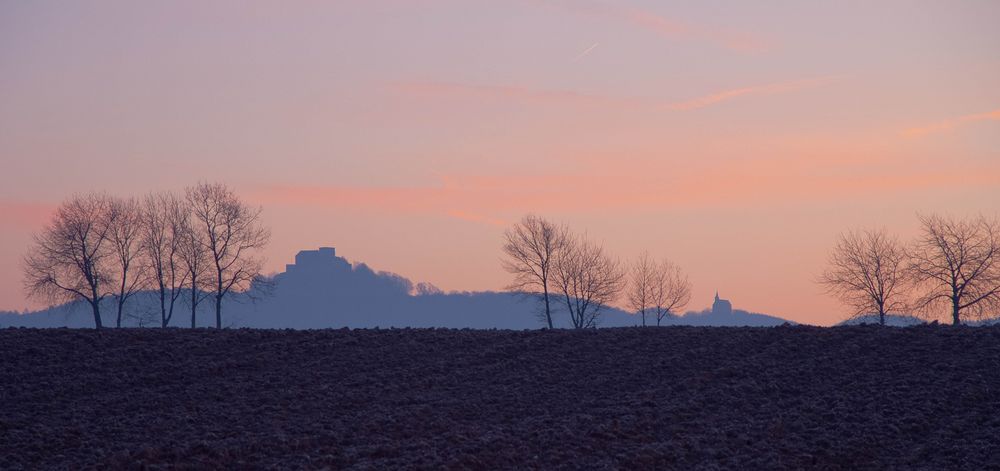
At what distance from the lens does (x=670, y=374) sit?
3225 cm

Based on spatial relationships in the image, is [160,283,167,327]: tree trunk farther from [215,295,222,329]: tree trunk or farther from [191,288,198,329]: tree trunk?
[215,295,222,329]: tree trunk

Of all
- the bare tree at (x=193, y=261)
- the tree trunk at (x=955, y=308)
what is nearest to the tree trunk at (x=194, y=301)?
the bare tree at (x=193, y=261)

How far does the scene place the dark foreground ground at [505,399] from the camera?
24.7m

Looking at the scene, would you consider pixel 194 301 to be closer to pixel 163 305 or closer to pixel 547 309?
pixel 163 305

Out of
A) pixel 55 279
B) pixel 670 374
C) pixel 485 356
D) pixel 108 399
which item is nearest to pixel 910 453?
pixel 670 374

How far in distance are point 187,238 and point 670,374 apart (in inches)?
1432

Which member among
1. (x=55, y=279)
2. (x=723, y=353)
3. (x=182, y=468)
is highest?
(x=55, y=279)

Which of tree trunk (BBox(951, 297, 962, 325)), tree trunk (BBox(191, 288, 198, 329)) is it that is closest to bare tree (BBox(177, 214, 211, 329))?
tree trunk (BBox(191, 288, 198, 329))

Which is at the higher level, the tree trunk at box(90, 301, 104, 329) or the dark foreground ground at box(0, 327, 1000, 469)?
the tree trunk at box(90, 301, 104, 329)

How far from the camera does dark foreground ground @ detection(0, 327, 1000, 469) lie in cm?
2472

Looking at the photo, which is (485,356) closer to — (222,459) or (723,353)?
(723,353)

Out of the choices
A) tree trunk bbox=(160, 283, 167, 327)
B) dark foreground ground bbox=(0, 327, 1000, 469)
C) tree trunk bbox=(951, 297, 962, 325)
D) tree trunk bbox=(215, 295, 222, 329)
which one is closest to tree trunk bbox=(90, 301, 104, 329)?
tree trunk bbox=(160, 283, 167, 327)

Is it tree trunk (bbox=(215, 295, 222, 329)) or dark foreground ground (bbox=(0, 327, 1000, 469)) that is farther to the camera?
tree trunk (bbox=(215, 295, 222, 329))

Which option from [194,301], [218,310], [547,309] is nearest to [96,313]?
[194,301]
